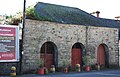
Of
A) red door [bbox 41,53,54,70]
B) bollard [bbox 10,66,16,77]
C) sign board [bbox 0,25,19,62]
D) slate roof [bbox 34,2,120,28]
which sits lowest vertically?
bollard [bbox 10,66,16,77]

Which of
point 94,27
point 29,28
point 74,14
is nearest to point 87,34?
point 94,27

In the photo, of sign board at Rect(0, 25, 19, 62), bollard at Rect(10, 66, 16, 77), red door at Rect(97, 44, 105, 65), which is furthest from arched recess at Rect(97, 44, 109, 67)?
bollard at Rect(10, 66, 16, 77)

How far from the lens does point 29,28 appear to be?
22.1m

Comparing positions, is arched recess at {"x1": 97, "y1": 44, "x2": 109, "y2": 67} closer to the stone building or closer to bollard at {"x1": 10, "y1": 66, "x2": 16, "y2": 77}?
the stone building

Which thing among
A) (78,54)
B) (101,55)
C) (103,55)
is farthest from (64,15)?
(103,55)

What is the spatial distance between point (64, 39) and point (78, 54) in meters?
2.50

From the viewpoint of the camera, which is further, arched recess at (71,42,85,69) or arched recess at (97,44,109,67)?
arched recess at (97,44,109,67)

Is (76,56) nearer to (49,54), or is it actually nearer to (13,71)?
(49,54)

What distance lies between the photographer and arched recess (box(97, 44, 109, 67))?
27.8 meters

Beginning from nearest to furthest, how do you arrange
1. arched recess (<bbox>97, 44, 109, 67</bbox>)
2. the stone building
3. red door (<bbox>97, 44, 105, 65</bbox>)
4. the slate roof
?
the stone building < the slate roof < red door (<bbox>97, 44, 105, 65</bbox>) < arched recess (<bbox>97, 44, 109, 67</bbox>)

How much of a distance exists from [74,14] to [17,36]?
27.9ft

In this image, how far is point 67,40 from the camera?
2470 cm

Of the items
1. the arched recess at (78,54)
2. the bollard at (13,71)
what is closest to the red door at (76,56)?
the arched recess at (78,54)

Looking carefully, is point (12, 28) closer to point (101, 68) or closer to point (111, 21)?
point (101, 68)
